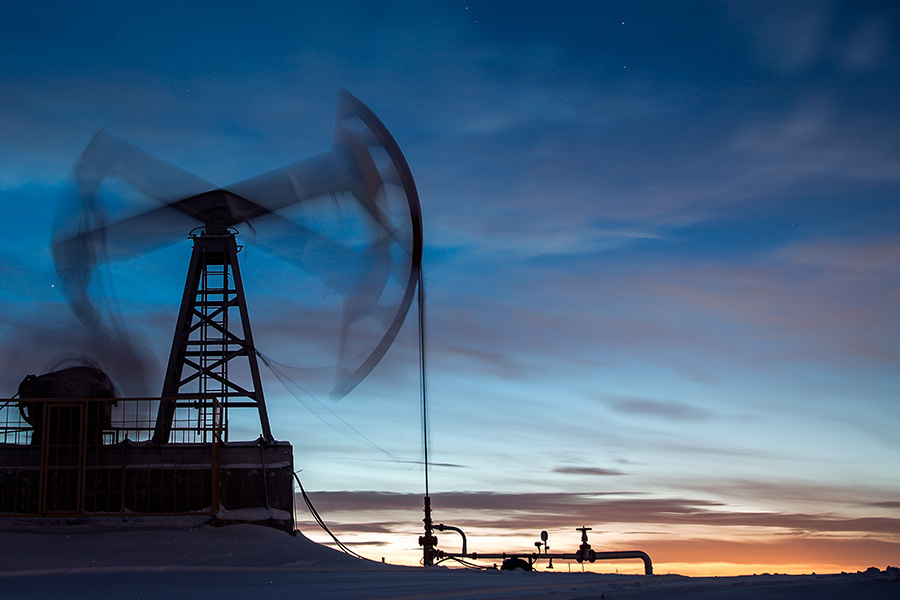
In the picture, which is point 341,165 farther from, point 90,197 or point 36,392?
point 36,392

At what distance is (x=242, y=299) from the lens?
960 inches

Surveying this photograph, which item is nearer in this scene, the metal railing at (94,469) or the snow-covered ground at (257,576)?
the snow-covered ground at (257,576)

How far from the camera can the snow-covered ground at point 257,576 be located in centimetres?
1170

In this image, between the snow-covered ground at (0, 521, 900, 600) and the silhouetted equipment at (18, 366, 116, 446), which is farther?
the silhouetted equipment at (18, 366, 116, 446)

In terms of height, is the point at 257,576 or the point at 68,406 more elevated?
the point at 68,406

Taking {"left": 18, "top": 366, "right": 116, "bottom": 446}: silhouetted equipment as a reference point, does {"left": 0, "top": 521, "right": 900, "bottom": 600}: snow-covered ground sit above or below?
below

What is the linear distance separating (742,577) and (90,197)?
1914 cm

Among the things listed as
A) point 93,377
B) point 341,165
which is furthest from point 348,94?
point 93,377

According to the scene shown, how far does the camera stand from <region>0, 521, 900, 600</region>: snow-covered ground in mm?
11703

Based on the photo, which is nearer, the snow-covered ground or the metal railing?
the snow-covered ground

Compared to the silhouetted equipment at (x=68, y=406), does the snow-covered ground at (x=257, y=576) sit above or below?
below

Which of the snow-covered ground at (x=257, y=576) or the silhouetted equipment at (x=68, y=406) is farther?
the silhouetted equipment at (x=68, y=406)

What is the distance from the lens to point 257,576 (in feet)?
47.3

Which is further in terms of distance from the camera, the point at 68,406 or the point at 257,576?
the point at 68,406
